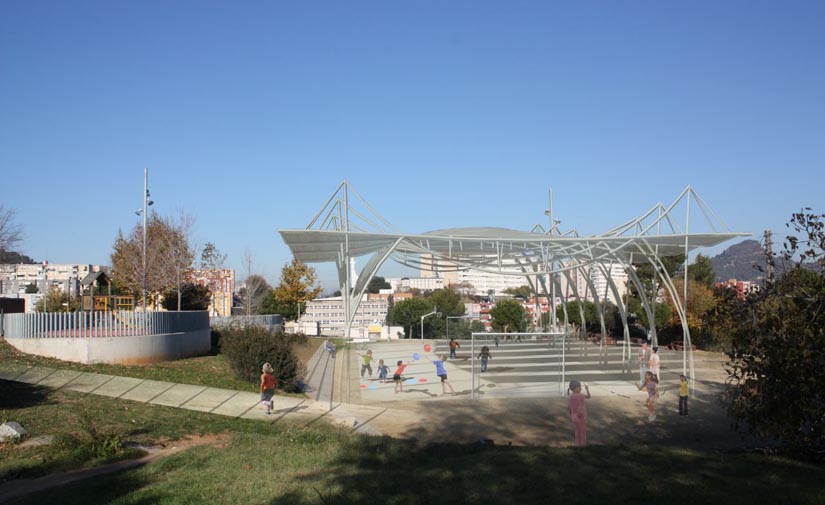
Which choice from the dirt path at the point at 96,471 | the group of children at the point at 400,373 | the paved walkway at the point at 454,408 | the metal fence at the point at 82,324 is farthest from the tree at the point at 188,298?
the dirt path at the point at 96,471

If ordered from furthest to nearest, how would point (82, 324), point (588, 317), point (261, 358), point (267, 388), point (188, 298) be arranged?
point (588, 317) → point (188, 298) → point (261, 358) → point (82, 324) → point (267, 388)

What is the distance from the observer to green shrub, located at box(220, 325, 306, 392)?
771 inches

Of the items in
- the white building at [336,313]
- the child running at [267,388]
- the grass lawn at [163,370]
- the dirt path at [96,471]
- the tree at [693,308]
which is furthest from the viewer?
the white building at [336,313]

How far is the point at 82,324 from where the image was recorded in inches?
764

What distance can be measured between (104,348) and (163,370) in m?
1.74

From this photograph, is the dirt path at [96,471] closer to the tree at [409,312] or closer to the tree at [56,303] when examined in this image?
the tree at [56,303]

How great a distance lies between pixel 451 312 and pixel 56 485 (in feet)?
184

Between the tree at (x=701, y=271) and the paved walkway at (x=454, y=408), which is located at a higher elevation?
the tree at (x=701, y=271)

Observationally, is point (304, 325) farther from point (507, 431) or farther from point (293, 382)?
point (507, 431)

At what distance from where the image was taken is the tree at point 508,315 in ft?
165

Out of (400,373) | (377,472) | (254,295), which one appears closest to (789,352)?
(377,472)

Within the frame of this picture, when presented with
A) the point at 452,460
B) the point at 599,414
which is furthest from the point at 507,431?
the point at 452,460

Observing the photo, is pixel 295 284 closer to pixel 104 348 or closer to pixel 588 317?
pixel 588 317

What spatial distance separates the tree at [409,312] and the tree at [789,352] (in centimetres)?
4407
